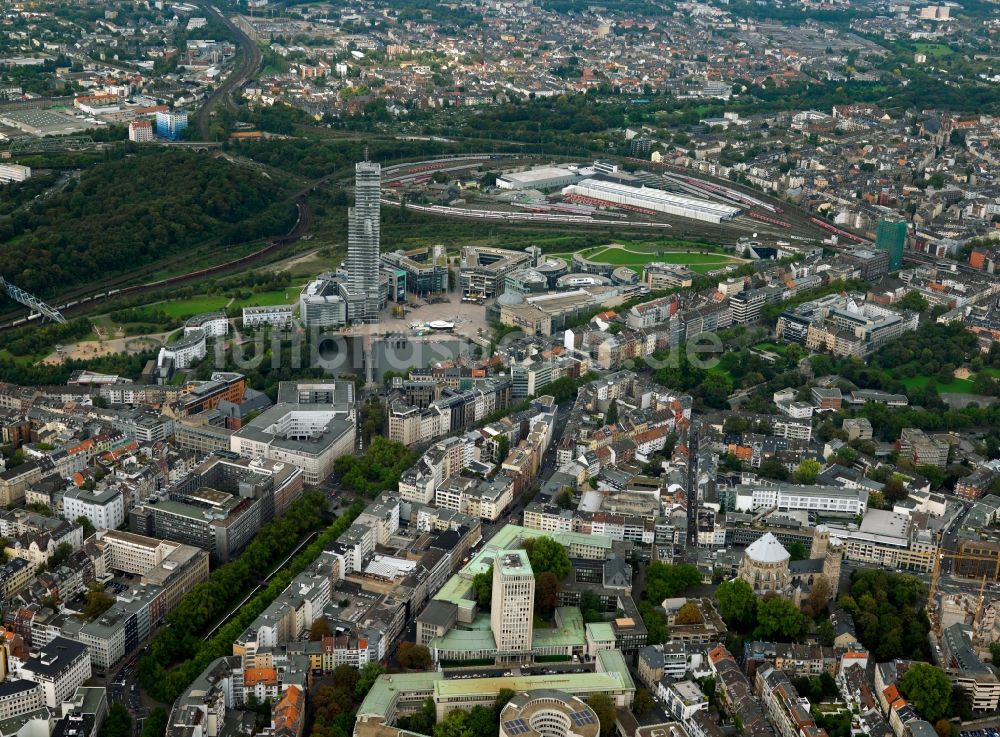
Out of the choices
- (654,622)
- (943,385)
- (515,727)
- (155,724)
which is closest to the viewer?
(515,727)

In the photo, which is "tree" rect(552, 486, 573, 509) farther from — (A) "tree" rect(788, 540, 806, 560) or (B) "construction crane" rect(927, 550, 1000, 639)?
(B) "construction crane" rect(927, 550, 1000, 639)

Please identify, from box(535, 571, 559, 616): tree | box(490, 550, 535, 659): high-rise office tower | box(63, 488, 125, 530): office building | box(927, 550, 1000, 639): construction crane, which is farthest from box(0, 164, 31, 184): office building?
box(927, 550, 1000, 639): construction crane

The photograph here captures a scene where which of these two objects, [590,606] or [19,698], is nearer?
[19,698]

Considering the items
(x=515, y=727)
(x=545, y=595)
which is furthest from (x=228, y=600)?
(x=515, y=727)

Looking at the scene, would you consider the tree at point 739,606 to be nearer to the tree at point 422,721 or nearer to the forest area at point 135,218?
the tree at point 422,721

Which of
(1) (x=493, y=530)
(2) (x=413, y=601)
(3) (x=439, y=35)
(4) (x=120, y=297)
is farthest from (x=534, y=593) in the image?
(3) (x=439, y=35)

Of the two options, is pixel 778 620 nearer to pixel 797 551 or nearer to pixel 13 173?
pixel 797 551

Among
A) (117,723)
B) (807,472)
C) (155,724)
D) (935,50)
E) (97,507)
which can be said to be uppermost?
(935,50)
